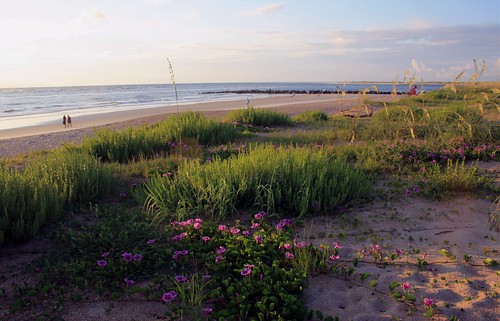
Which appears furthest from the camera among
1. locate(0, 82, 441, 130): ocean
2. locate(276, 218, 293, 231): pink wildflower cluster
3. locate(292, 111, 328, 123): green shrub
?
locate(0, 82, 441, 130): ocean

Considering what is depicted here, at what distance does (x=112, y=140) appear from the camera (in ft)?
26.6

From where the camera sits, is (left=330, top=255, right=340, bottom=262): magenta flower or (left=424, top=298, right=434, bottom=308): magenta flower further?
(left=330, top=255, right=340, bottom=262): magenta flower

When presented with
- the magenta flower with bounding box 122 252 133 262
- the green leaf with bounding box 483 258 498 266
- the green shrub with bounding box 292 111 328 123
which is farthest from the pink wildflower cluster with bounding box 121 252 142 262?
the green shrub with bounding box 292 111 328 123

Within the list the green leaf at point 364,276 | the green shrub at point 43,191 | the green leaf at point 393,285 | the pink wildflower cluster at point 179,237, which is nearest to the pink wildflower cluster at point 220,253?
the pink wildflower cluster at point 179,237

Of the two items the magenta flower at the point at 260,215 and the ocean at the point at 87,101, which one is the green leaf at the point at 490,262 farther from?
the ocean at the point at 87,101

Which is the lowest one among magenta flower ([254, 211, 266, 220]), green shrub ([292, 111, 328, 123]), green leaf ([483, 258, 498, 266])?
green leaf ([483, 258, 498, 266])

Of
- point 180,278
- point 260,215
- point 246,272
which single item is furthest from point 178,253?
point 260,215

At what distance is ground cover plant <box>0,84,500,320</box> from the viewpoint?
118 inches

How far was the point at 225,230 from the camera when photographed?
13.2 ft

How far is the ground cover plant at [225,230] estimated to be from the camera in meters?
2.99

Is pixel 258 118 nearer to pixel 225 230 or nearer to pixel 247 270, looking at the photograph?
pixel 225 230

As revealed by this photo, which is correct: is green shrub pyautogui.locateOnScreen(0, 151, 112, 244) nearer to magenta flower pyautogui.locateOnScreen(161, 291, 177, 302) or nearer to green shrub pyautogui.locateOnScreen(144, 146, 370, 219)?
green shrub pyautogui.locateOnScreen(144, 146, 370, 219)

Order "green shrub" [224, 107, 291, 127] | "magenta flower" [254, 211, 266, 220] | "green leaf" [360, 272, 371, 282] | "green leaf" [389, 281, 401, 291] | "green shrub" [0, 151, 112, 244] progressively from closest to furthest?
"green leaf" [389, 281, 401, 291], "green leaf" [360, 272, 371, 282], "green shrub" [0, 151, 112, 244], "magenta flower" [254, 211, 266, 220], "green shrub" [224, 107, 291, 127]

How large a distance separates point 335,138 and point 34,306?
749cm
